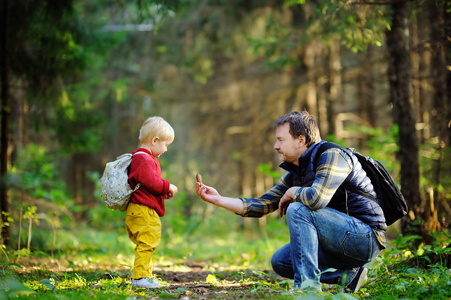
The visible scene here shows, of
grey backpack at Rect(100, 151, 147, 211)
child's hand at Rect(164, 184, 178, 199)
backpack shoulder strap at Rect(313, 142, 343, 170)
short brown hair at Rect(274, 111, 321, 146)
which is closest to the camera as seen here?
backpack shoulder strap at Rect(313, 142, 343, 170)

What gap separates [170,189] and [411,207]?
310 cm

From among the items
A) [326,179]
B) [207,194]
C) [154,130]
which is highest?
[154,130]

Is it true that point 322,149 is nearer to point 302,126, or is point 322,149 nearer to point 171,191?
point 302,126

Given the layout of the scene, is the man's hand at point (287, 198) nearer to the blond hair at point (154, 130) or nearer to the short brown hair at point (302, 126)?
the short brown hair at point (302, 126)

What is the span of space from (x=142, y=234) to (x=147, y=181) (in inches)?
20.7

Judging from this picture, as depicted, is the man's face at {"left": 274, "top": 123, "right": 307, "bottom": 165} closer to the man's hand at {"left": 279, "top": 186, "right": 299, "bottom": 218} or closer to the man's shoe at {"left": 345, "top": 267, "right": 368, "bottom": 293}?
the man's hand at {"left": 279, "top": 186, "right": 299, "bottom": 218}

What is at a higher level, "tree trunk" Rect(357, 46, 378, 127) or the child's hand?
"tree trunk" Rect(357, 46, 378, 127)

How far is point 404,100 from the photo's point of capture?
16.7 feet

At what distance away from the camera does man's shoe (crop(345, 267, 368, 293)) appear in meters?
3.39

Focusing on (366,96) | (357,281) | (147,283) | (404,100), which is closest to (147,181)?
Answer: (147,283)

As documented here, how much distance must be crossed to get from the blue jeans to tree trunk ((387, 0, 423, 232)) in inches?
77.6

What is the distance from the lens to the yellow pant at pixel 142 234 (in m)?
3.69

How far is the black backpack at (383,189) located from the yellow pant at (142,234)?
1.69 meters

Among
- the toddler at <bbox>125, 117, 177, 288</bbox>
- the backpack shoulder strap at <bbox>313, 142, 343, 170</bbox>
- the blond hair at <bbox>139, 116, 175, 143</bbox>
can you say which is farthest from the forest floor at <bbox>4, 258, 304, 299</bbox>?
the blond hair at <bbox>139, 116, 175, 143</bbox>
